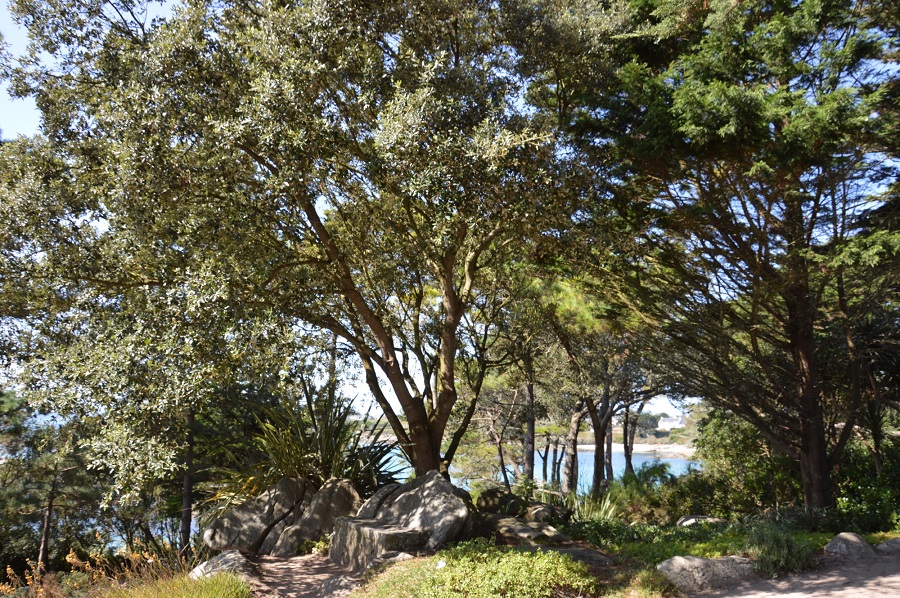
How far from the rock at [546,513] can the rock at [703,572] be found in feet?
10.2

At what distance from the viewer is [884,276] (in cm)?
781

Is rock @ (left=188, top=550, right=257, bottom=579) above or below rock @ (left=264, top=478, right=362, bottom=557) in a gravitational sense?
below

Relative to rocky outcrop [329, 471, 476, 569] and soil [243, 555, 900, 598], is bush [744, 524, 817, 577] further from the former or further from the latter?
rocky outcrop [329, 471, 476, 569]

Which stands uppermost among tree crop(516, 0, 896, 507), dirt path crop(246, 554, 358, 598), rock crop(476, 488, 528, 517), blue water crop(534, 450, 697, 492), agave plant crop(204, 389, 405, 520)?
tree crop(516, 0, 896, 507)

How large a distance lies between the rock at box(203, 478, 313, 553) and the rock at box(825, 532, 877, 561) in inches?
273

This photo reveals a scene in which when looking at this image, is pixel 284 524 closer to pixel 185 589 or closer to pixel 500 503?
pixel 185 589

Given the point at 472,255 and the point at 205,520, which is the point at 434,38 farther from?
the point at 205,520

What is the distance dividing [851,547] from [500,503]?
476 cm

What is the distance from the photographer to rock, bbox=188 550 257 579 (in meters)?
6.33

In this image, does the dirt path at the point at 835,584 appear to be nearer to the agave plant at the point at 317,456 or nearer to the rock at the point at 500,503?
the rock at the point at 500,503

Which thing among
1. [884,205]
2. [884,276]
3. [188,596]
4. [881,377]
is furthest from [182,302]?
[881,377]

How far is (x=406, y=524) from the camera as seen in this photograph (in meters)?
7.40

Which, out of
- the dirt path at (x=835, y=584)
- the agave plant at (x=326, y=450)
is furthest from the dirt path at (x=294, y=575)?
the dirt path at (x=835, y=584)

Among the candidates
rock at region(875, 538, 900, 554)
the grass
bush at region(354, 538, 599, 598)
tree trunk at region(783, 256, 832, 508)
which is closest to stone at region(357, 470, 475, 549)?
bush at region(354, 538, 599, 598)
